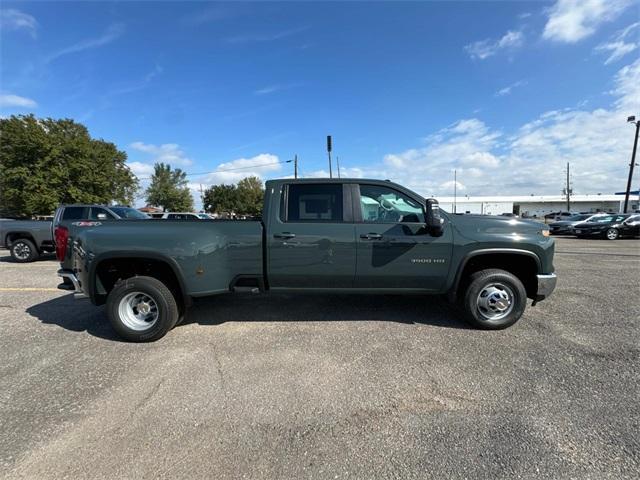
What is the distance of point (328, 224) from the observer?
3.97m

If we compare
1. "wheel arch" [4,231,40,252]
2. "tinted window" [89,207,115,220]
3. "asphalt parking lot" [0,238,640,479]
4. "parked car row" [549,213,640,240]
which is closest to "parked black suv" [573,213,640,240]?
"parked car row" [549,213,640,240]

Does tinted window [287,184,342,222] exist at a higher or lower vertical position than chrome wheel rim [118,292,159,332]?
higher

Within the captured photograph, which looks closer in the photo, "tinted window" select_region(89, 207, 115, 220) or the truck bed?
the truck bed

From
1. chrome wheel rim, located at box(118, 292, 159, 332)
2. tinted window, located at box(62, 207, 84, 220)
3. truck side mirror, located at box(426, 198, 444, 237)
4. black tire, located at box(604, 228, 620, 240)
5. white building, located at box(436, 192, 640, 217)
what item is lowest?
chrome wheel rim, located at box(118, 292, 159, 332)

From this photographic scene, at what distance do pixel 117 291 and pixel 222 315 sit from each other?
1.41 meters

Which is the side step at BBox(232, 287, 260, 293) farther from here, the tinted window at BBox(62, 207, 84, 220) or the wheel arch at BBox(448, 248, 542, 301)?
the tinted window at BBox(62, 207, 84, 220)

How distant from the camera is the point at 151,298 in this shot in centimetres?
390

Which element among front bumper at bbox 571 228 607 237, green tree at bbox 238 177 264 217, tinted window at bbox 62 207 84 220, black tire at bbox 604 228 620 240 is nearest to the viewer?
tinted window at bbox 62 207 84 220

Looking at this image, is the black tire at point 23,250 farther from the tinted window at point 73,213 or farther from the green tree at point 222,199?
the green tree at point 222,199

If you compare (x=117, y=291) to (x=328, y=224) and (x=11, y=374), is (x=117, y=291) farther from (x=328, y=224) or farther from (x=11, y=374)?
(x=328, y=224)

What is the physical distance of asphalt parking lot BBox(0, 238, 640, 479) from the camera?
2.10 m

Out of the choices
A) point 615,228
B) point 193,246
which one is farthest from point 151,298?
point 615,228

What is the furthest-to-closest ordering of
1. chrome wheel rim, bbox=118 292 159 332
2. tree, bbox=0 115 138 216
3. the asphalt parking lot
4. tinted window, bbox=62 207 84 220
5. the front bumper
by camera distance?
tree, bbox=0 115 138 216 < the front bumper < tinted window, bbox=62 207 84 220 < chrome wheel rim, bbox=118 292 159 332 < the asphalt parking lot

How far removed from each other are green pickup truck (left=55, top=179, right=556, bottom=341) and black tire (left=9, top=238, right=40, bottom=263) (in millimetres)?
7859
